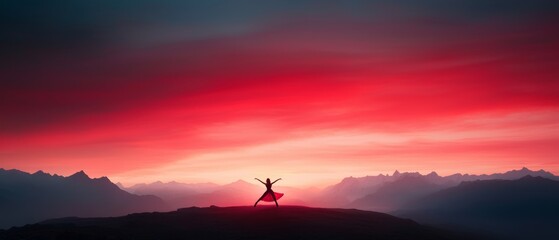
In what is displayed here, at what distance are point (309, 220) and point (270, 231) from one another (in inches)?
316

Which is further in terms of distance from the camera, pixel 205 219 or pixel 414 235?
pixel 414 235

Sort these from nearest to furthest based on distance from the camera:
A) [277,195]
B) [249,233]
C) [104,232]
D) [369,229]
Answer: [104,232] < [249,233] < [277,195] < [369,229]

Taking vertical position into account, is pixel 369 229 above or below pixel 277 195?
below

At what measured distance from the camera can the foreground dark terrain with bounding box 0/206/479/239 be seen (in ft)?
140

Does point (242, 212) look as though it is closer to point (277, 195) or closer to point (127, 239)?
point (277, 195)

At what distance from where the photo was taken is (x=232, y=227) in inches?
1898

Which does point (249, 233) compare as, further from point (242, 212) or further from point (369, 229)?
point (369, 229)

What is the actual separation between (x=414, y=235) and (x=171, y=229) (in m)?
31.8

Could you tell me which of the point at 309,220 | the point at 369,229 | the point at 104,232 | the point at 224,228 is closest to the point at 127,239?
the point at 104,232

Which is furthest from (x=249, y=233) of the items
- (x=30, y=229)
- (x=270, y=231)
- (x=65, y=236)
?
(x=30, y=229)

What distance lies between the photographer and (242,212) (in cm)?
5653

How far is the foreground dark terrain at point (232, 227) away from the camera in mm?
42647

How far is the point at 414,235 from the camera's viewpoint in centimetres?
5728

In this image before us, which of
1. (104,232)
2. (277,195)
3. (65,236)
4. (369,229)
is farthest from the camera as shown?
(369,229)
